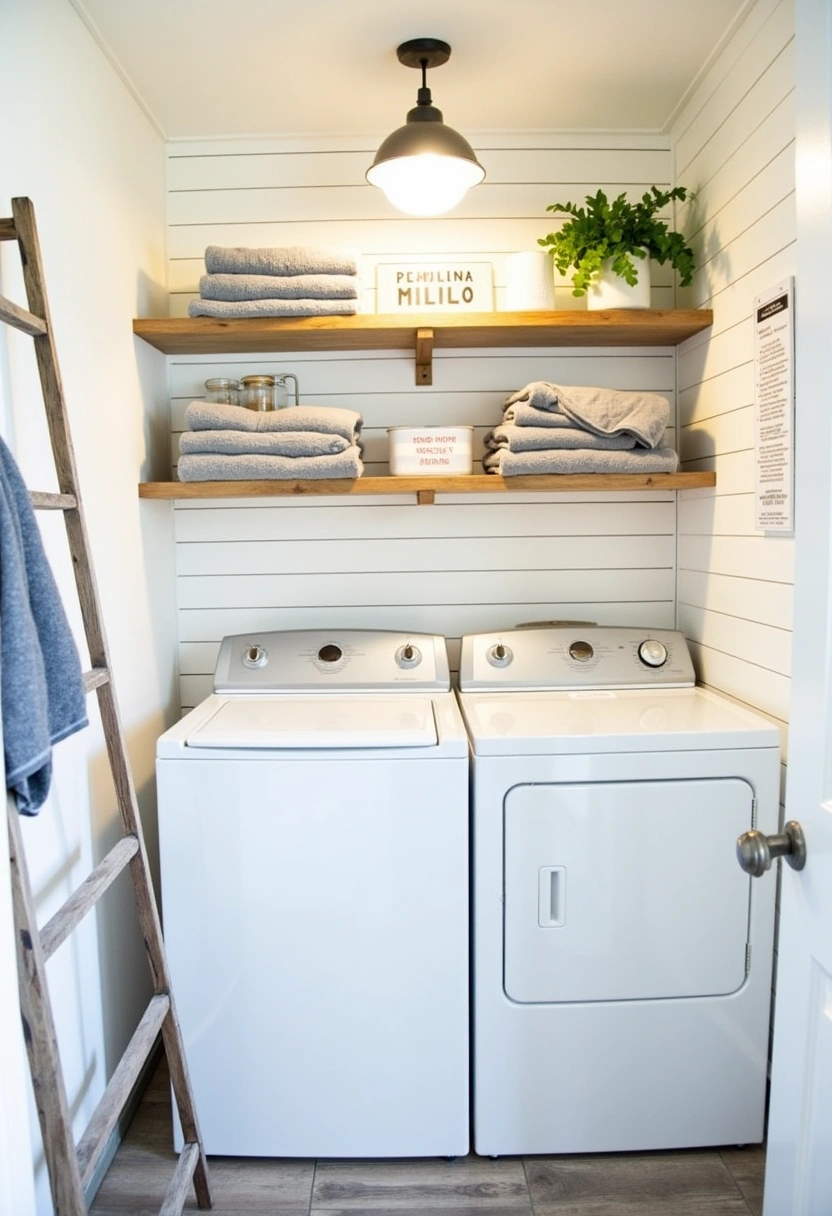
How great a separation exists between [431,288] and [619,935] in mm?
1723

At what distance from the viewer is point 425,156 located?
1.92 metres

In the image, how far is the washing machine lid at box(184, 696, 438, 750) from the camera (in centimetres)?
180

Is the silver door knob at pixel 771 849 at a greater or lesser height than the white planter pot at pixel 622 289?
lesser

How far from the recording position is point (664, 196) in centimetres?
222

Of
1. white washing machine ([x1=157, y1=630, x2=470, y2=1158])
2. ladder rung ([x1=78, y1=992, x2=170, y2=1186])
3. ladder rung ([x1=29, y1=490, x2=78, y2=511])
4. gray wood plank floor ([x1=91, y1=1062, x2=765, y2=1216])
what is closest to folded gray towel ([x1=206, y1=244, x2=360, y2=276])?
ladder rung ([x1=29, y1=490, x2=78, y2=511])

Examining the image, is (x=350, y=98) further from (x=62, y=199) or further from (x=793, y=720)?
(x=793, y=720)

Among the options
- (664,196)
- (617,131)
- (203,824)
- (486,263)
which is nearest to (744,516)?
(664,196)

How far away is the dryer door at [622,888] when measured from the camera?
1.81m

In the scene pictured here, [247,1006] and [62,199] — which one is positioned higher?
[62,199]

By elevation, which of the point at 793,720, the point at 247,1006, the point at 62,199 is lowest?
the point at 247,1006

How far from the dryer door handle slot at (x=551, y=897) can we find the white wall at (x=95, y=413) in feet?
3.12

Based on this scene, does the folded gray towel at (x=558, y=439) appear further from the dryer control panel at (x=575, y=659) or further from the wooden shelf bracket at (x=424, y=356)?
the dryer control panel at (x=575, y=659)

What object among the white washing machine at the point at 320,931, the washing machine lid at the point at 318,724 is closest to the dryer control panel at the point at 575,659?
the washing machine lid at the point at 318,724

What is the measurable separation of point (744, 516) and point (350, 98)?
145 centimetres
